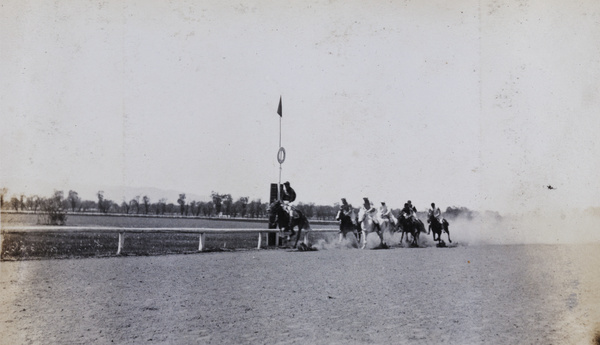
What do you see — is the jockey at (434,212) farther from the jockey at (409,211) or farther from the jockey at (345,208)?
the jockey at (345,208)

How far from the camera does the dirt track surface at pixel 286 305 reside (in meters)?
6.25

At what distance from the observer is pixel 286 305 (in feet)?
26.5

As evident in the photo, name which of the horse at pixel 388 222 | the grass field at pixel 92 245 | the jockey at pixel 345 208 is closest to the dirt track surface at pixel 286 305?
the grass field at pixel 92 245

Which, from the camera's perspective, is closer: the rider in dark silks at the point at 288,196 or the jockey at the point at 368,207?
the rider in dark silks at the point at 288,196

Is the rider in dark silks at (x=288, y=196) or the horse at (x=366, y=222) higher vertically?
the rider in dark silks at (x=288, y=196)

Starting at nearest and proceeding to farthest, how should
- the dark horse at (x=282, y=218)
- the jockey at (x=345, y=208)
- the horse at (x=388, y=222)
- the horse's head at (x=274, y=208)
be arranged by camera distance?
1. the horse's head at (x=274, y=208)
2. the dark horse at (x=282, y=218)
3. the jockey at (x=345, y=208)
4. the horse at (x=388, y=222)

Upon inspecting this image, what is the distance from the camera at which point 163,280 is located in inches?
418

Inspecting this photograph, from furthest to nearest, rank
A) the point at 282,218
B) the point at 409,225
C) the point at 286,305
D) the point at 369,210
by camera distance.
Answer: the point at 409,225
the point at 369,210
the point at 282,218
the point at 286,305

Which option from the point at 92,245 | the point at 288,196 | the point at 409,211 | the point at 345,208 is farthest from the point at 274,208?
the point at 92,245

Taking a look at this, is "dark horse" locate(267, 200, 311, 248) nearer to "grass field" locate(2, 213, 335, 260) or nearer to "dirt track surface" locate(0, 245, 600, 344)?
"grass field" locate(2, 213, 335, 260)

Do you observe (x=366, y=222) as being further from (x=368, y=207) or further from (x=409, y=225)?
(x=409, y=225)

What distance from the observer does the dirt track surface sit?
20.5 feet

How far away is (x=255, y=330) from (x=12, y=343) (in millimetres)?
2543

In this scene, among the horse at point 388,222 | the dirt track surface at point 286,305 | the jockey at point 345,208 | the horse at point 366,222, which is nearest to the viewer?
the dirt track surface at point 286,305
